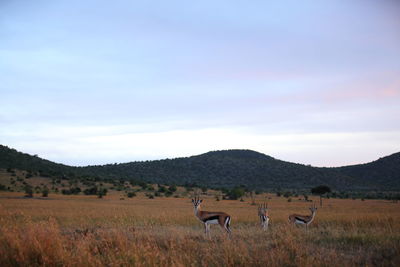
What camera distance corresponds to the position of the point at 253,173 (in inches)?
3844

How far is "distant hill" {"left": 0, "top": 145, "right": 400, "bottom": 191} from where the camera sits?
89.9 m

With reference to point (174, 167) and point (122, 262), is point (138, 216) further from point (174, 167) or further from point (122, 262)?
point (174, 167)

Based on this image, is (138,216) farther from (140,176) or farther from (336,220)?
(140,176)

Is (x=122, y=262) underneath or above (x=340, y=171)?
underneath

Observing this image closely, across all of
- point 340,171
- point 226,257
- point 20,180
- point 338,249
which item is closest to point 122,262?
point 226,257

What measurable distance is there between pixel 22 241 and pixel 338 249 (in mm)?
10124

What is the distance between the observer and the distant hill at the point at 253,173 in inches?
3541

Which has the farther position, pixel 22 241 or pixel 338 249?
pixel 338 249

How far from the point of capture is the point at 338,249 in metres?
12.3

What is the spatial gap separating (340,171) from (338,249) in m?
103

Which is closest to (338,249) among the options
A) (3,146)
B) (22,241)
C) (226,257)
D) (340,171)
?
(226,257)

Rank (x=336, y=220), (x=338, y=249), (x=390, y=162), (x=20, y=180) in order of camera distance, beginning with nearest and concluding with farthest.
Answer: (x=338, y=249)
(x=336, y=220)
(x=20, y=180)
(x=390, y=162)

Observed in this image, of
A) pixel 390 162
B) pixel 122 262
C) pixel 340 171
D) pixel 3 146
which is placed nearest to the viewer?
pixel 122 262

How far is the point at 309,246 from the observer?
1242 cm
